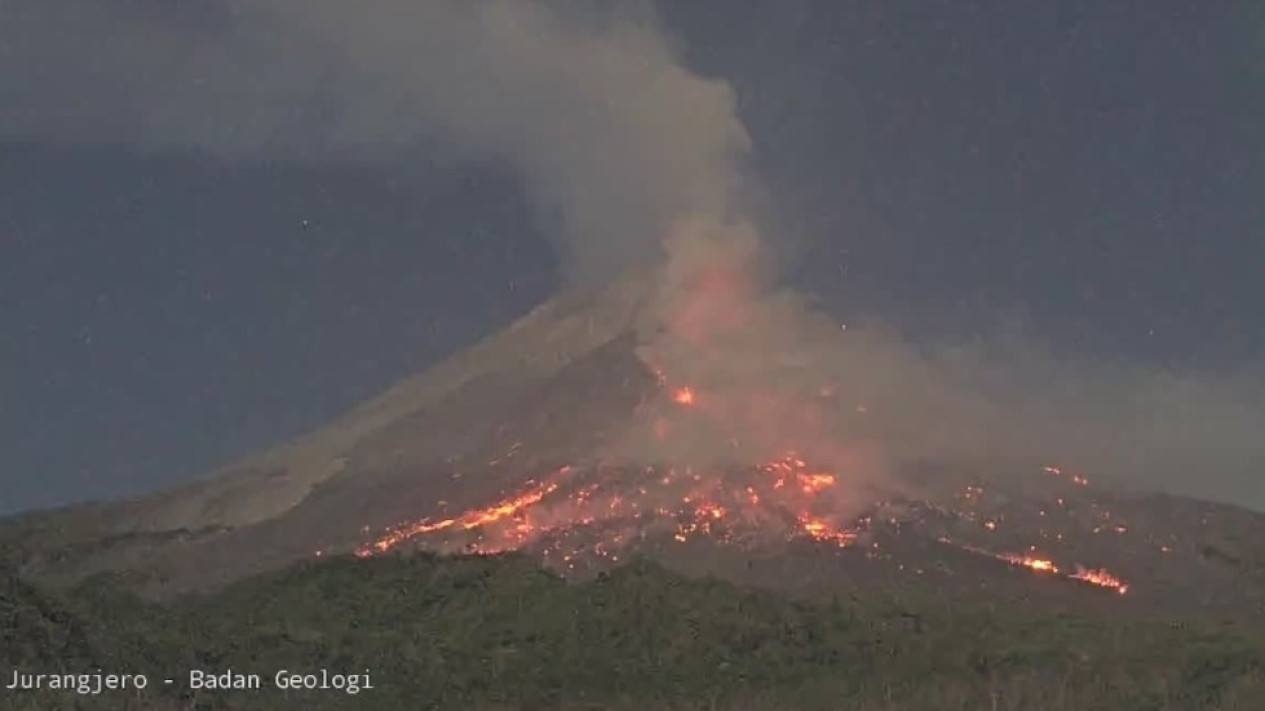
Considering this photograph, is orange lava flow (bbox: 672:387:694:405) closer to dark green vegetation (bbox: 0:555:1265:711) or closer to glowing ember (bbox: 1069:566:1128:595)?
glowing ember (bbox: 1069:566:1128:595)

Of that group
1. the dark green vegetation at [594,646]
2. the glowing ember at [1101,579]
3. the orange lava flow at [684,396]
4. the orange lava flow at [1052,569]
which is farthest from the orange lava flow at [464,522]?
the glowing ember at [1101,579]

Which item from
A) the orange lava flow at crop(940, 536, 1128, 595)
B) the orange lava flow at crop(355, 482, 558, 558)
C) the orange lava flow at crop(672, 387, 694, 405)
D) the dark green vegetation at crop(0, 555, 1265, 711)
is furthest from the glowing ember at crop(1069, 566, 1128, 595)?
the orange lava flow at crop(672, 387, 694, 405)

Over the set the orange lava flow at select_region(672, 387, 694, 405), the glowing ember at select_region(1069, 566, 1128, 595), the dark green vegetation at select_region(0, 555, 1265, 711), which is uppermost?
the orange lava flow at select_region(672, 387, 694, 405)

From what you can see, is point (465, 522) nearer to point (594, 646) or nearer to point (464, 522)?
point (464, 522)

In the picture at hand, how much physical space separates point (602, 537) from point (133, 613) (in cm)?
3330

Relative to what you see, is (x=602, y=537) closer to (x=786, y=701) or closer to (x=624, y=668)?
(x=624, y=668)

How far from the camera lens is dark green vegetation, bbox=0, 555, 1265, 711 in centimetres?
4294

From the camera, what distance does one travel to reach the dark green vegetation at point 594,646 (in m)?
42.9

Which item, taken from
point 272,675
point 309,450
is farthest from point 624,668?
point 309,450

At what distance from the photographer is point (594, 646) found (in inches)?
2078

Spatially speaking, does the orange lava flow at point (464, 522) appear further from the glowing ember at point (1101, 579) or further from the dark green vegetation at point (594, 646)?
the glowing ember at point (1101, 579)

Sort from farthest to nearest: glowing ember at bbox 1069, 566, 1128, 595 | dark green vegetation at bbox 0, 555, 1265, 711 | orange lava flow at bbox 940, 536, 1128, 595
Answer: orange lava flow at bbox 940, 536, 1128, 595, glowing ember at bbox 1069, 566, 1128, 595, dark green vegetation at bbox 0, 555, 1265, 711

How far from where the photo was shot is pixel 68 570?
82.4m

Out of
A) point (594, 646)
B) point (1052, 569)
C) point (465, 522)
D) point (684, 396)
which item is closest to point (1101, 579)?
point (1052, 569)
